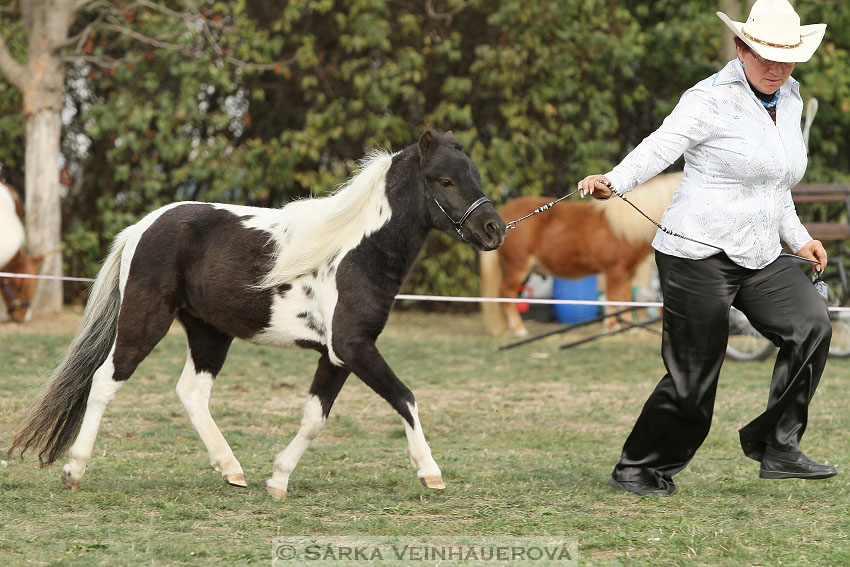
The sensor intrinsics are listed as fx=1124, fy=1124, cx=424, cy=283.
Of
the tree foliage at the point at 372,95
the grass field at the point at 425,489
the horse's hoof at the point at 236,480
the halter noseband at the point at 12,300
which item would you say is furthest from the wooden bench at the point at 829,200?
the halter noseband at the point at 12,300

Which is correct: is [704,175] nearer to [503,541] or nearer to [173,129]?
[503,541]

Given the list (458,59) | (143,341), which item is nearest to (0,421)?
(143,341)

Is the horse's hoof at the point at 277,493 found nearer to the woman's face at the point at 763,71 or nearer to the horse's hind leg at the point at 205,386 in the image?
the horse's hind leg at the point at 205,386

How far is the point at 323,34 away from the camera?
13.2 meters

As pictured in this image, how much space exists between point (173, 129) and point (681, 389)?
A: 31.1ft

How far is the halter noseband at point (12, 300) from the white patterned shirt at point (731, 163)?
8.35 metres

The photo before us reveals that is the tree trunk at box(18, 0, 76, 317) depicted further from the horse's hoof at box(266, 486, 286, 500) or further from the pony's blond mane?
the horse's hoof at box(266, 486, 286, 500)

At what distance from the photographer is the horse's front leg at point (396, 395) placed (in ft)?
14.1

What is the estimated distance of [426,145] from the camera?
4.43m

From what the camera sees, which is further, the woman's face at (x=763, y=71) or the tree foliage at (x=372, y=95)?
the tree foliage at (x=372, y=95)

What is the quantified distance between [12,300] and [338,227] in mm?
7622

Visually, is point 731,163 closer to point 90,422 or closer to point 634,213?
point 90,422

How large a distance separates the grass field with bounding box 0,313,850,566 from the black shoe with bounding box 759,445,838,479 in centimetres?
15

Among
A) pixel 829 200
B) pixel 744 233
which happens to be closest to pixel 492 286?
pixel 829 200
